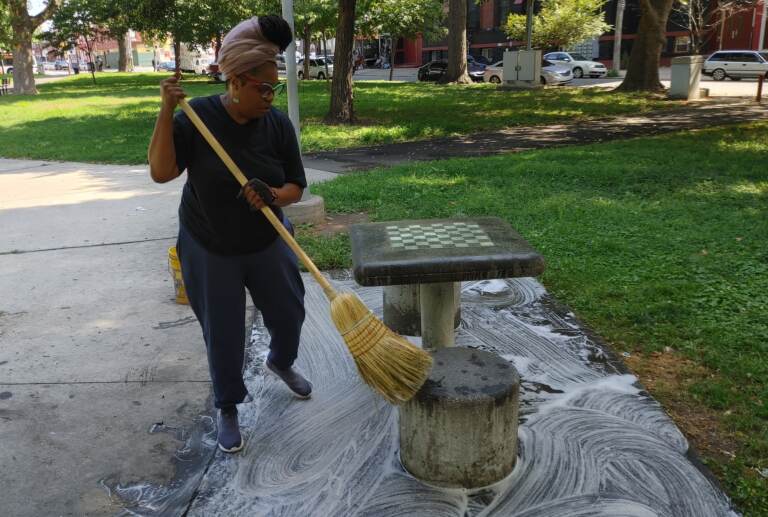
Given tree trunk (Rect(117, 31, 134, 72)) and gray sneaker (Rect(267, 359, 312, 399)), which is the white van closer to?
tree trunk (Rect(117, 31, 134, 72))

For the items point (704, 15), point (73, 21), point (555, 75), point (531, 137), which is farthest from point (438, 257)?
point (73, 21)

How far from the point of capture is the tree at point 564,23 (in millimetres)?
34938

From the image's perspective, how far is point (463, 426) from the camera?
249 centimetres

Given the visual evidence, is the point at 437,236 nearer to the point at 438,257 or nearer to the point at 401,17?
the point at 438,257

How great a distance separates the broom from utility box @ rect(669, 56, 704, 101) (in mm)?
17167

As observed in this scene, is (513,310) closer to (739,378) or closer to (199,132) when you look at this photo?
(739,378)

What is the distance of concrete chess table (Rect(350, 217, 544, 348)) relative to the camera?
2639 mm

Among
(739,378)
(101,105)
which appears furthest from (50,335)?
(101,105)

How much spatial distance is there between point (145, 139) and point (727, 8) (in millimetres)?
29743

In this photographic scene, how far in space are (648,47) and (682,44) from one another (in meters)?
23.3

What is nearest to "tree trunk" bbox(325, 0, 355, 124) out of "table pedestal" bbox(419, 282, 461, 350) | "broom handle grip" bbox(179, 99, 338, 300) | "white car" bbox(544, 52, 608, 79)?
"table pedestal" bbox(419, 282, 461, 350)

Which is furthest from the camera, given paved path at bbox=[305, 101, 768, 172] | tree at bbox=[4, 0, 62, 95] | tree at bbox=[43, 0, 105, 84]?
tree at bbox=[43, 0, 105, 84]

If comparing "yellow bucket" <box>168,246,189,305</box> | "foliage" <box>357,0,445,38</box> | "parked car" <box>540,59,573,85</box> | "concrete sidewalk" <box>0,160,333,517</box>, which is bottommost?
"concrete sidewalk" <box>0,160,333,517</box>

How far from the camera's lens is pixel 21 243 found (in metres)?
5.98
